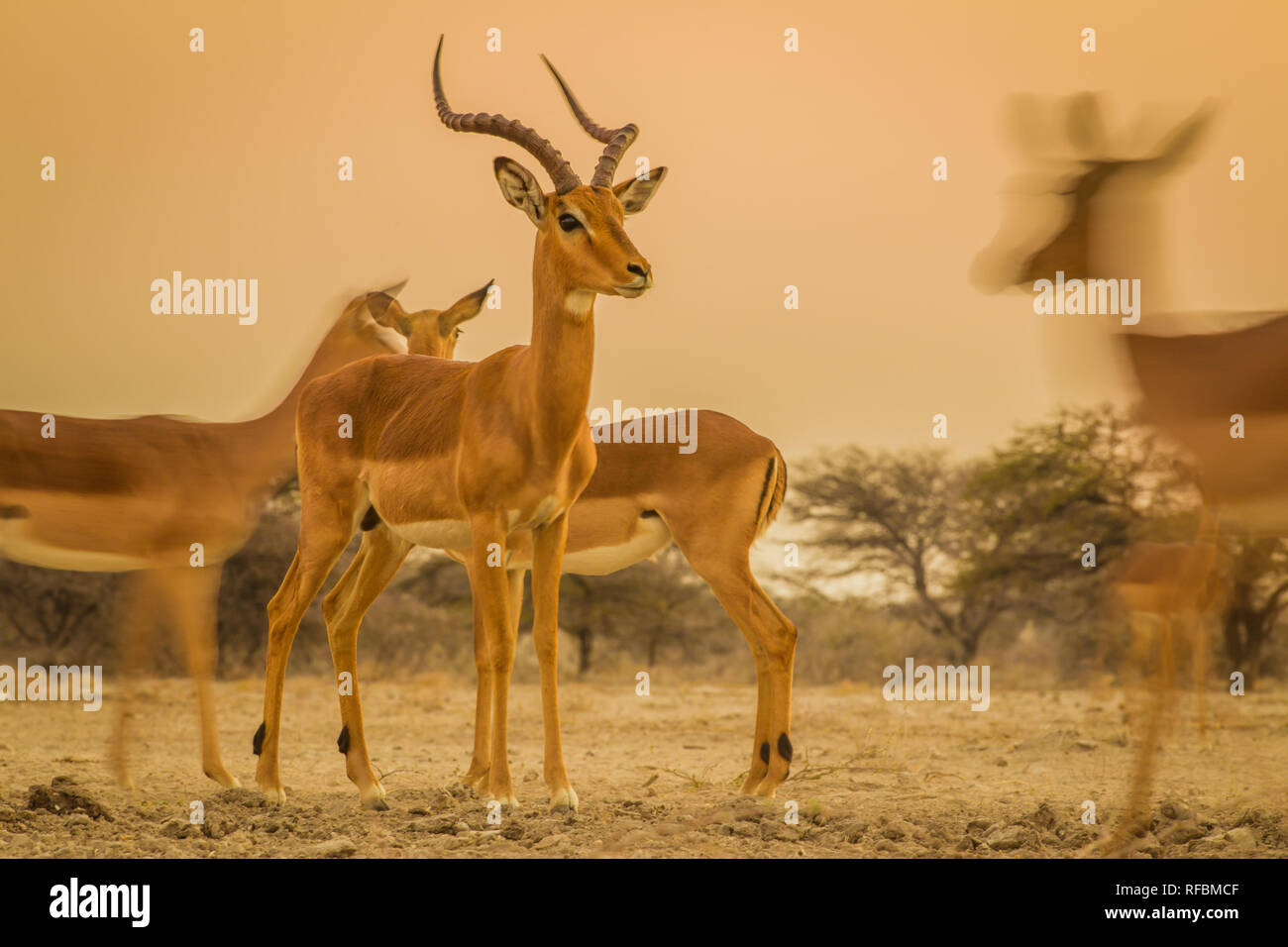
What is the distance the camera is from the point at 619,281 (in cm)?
611

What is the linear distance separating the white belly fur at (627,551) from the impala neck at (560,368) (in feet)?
7.05

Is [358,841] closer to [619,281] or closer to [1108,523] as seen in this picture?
[619,281]

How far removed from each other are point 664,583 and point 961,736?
9.93m

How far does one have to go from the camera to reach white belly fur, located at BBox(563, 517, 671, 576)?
8.70 meters

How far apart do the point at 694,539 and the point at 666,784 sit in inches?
64.7

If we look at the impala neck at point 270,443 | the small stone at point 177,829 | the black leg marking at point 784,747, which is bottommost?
the small stone at point 177,829

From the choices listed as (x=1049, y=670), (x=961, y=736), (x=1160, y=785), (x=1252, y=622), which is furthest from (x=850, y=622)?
(x=1160, y=785)

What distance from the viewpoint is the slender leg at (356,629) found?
706 centimetres

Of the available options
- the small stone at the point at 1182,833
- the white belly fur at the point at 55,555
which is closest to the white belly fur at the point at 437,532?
the white belly fur at the point at 55,555

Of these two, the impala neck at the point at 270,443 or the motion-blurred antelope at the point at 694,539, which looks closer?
the motion-blurred antelope at the point at 694,539

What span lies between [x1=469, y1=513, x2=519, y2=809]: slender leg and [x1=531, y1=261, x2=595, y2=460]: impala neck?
507 millimetres

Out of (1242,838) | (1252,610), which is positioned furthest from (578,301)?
(1252,610)

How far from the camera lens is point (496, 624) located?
668 cm

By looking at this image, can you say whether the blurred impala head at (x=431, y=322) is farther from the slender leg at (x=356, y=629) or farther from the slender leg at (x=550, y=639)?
the slender leg at (x=550, y=639)
